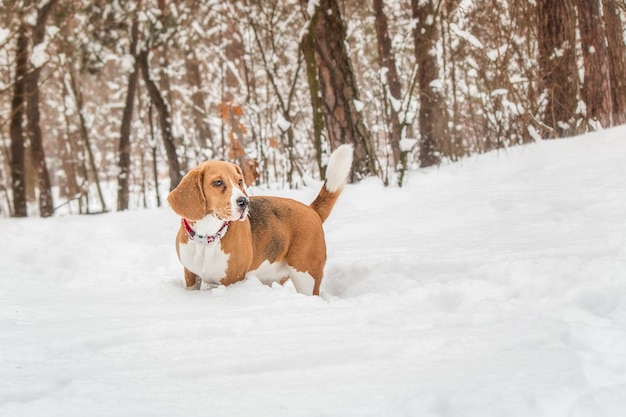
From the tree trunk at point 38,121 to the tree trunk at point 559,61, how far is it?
8.88 m

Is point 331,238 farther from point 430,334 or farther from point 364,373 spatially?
point 364,373

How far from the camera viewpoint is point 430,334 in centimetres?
200

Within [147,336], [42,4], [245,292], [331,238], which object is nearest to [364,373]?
[147,336]

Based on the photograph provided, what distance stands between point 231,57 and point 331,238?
12.5 meters

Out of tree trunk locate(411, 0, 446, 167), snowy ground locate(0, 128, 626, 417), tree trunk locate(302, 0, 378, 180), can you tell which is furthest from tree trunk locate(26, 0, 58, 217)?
tree trunk locate(411, 0, 446, 167)

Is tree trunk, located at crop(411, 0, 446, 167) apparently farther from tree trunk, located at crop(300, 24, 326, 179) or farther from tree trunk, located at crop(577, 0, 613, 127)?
tree trunk, located at crop(300, 24, 326, 179)

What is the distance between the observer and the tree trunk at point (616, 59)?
22.4ft

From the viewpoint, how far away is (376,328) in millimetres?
2146

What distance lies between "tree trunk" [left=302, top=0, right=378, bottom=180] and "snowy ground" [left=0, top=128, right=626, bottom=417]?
2.26 m

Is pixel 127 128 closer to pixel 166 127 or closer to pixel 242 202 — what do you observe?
pixel 166 127

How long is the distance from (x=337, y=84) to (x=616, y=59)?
4.12 metres

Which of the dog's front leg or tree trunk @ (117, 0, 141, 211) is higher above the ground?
tree trunk @ (117, 0, 141, 211)

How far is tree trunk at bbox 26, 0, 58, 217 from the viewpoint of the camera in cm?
996

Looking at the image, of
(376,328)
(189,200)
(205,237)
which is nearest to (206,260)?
(205,237)
